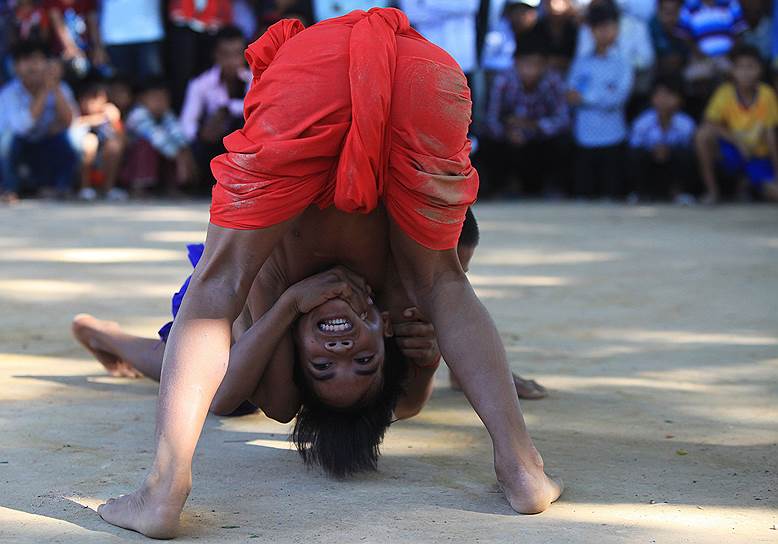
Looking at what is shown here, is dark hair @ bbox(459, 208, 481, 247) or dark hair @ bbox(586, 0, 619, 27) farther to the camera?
dark hair @ bbox(586, 0, 619, 27)

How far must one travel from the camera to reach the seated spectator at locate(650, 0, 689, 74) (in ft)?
28.6

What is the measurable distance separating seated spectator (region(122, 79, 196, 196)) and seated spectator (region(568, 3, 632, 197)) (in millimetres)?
2846

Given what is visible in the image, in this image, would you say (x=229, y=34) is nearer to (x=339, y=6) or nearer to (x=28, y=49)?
(x=339, y=6)

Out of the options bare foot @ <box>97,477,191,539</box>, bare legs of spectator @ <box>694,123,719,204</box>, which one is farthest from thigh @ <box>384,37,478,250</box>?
bare legs of spectator @ <box>694,123,719,204</box>

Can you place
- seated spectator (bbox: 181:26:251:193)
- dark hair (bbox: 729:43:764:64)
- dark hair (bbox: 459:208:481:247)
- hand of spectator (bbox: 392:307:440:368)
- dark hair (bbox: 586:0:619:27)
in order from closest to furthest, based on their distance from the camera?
hand of spectator (bbox: 392:307:440:368) → dark hair (bbox: 459:208:481:247) → dark hair (bbox: 729:43:764:64) → seated spectator (bbox: 181:26:251:193) → dark hair (bbox: 586:0:619:27)

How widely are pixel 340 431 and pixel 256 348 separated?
25cm

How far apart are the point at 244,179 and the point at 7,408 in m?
1.07

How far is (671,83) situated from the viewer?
8430 millimetres

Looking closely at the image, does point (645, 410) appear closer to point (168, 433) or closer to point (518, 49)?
point (168, 433)

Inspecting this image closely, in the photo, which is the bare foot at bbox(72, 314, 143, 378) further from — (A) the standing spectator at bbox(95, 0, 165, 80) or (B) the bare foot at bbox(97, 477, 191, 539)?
(A) the standing spectator at bbox(95, 0, 165, 80)

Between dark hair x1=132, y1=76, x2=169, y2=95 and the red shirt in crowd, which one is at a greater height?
the red shirt in crowd

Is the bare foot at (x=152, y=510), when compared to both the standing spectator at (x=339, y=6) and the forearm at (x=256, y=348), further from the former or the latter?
the standing spectator at (x=339, y=6)

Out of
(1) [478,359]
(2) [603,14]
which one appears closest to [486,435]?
(1) [478,359]

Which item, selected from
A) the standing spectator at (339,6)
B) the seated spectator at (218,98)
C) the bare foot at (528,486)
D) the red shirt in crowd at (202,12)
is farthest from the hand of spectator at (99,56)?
the bare foot at (528,486)
